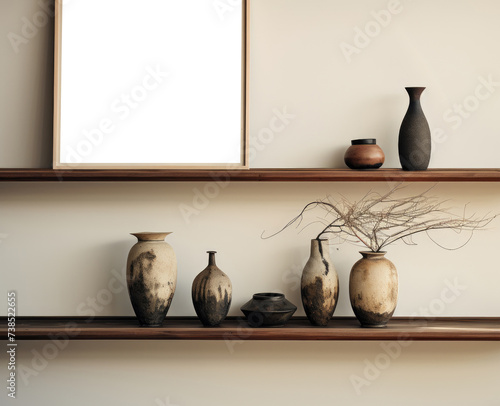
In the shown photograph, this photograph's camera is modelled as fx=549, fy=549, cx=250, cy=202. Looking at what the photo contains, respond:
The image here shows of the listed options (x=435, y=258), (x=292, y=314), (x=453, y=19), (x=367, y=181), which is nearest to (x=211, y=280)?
(x=292, y=314)

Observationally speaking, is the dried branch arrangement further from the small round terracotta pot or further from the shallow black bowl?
the shallow black bowl

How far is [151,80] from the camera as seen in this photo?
189cm

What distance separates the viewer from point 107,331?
174 centimetres

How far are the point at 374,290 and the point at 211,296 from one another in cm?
53

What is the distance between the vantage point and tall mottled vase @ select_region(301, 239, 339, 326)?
1799 mm

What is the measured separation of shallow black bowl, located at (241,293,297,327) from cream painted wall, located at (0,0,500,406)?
5.9 inches

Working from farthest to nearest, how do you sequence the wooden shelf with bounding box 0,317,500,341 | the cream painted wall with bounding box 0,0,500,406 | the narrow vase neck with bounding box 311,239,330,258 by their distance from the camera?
the cream painted wall with bounding box 0,0,500,406, the narrow vase neck with bounding box 311,239,330,258, the wooden shelf with bounding box 0,317,500,341

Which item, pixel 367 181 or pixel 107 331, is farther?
pixel 367 181

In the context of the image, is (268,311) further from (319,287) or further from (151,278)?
(151,278)

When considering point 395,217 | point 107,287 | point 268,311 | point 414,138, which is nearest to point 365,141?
point 414,138

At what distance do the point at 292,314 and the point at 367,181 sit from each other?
1.71 ft

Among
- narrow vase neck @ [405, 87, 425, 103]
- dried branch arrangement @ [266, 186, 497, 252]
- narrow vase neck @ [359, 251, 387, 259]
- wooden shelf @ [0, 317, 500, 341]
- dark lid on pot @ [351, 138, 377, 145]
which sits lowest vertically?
wooden shelf @ [0, 317, 500, 341]

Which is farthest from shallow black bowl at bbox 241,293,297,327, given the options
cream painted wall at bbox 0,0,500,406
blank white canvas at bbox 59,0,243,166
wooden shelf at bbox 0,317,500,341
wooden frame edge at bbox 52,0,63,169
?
wooden frame edge at bbox 52,0,63,169

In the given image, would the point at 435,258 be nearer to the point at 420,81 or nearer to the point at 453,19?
the point at 420,81
